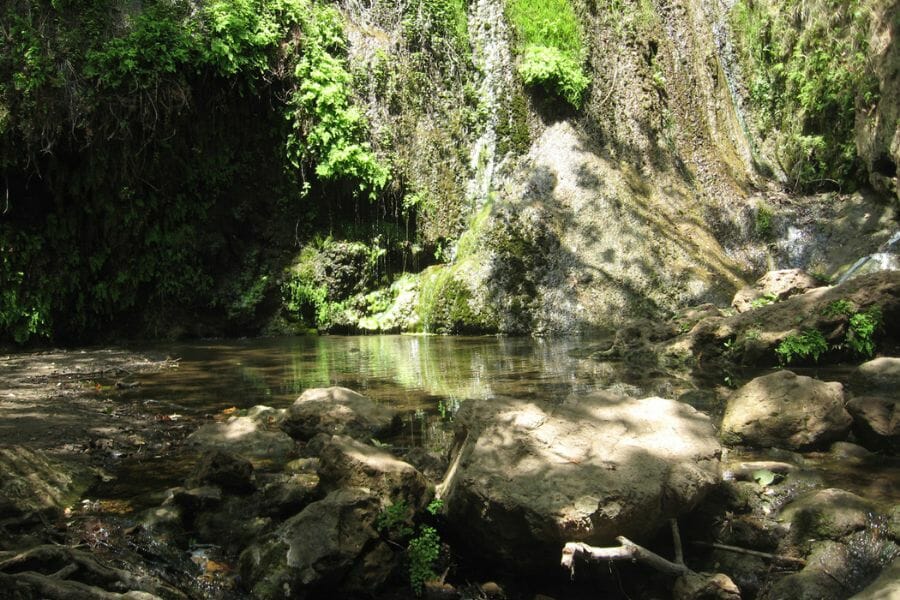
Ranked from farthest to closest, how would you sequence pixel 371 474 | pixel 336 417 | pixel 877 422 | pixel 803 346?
pixel 803 346 < pixel 336 417 < pixel 877 422 < pixel 371 474

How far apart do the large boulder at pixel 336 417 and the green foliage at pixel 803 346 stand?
5006 millimetres

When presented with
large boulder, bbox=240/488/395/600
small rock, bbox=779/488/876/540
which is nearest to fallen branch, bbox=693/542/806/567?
small rock, bbox=779/488/876/540

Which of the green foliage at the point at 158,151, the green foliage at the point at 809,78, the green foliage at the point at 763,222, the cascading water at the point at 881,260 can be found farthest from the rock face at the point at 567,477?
the green foliage at the point at 809,78

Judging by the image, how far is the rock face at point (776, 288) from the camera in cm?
1021

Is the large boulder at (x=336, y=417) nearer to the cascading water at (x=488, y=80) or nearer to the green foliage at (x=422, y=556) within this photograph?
the green foliage at (x=422, y=556)

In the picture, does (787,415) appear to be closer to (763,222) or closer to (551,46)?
(763,222)

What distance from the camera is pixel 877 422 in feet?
15.7

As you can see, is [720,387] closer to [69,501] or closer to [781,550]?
[781,550]

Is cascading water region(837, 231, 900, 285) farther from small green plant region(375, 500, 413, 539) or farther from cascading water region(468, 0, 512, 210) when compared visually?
small green plant region(375, 500, 413, 539)

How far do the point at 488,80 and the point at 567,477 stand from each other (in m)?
13.0

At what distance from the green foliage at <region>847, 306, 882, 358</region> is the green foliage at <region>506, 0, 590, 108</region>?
815 cm

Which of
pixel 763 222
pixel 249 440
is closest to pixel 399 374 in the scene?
pixel 249 440

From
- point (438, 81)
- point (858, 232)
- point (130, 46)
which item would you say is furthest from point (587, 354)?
point (130, 46)

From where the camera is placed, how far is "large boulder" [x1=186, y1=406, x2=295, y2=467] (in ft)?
16.3
